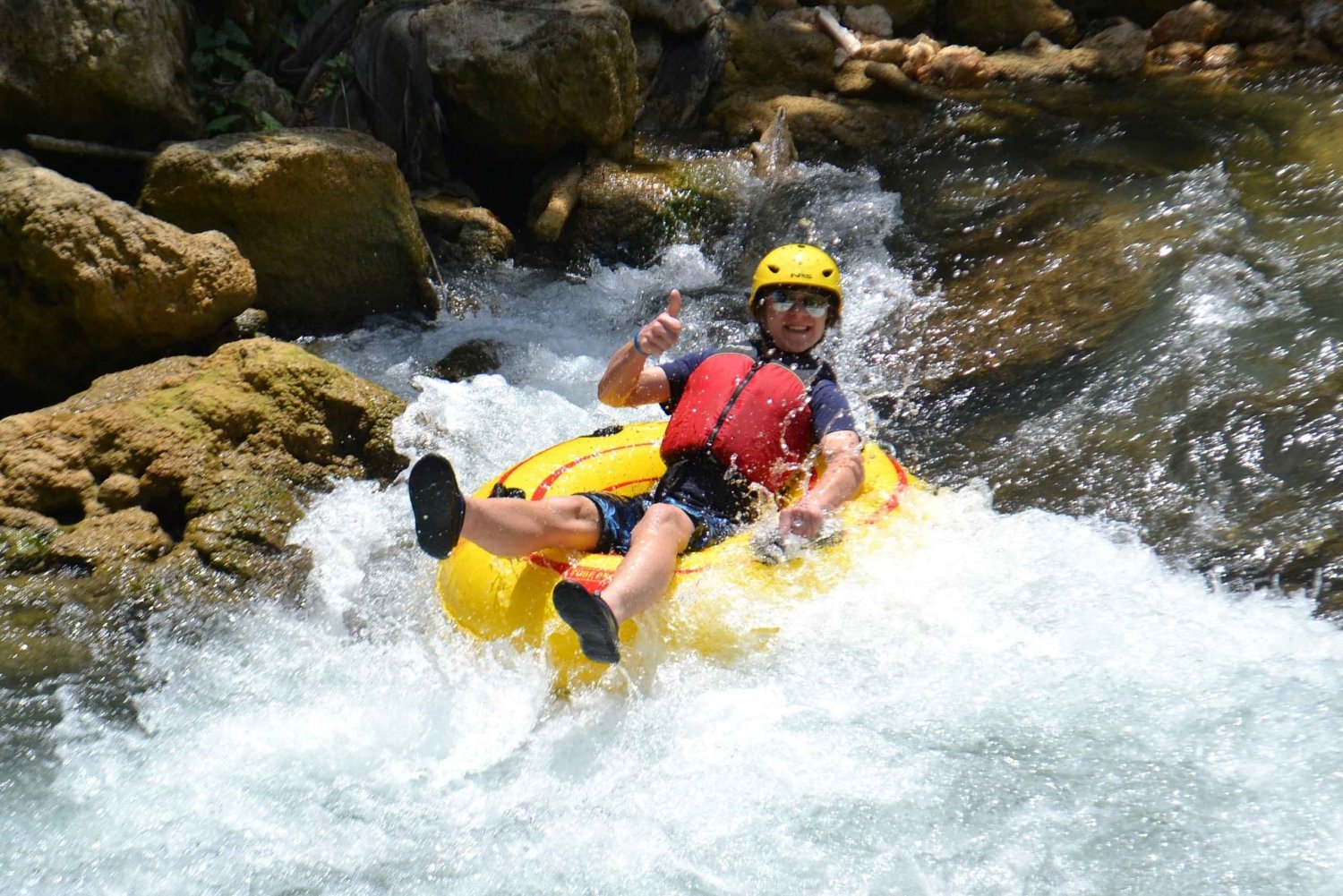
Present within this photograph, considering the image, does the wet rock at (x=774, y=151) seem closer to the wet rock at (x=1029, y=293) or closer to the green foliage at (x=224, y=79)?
the wet rock at (x=1029, y=293)

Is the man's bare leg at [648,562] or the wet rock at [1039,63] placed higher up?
the wet rock at [1039,63]

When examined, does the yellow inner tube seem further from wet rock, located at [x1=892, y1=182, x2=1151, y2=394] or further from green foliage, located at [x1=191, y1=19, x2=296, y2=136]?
green foliage, located at [x1=191, y1=19, x2=296, y2=136]

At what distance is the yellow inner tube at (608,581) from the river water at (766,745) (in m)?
0.07

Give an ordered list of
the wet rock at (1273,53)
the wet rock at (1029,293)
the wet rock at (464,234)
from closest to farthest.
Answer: the wet rock at (1029,293) < the wet rock at (464,234) < the wet rock at (1273,53)

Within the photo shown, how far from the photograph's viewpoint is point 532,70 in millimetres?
7586

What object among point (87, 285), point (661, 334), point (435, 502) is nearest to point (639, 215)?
point (87, 285)

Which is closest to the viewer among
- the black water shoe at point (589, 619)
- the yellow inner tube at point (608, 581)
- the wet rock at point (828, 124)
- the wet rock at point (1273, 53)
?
the black water shoe at point (589, 619)

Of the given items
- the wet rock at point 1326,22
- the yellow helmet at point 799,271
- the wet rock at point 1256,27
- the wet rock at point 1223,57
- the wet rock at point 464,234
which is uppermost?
the wet rock at point 1326,22

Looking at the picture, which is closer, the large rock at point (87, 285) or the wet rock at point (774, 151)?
the large rock at point (87, 285)

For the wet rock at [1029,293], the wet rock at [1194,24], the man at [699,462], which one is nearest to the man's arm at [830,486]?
the man at [699,462]

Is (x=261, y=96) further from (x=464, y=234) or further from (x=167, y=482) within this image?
(x=167, y=482)

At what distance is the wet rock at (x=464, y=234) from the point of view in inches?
292

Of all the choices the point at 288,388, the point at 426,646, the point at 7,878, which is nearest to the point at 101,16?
the point at 288,388

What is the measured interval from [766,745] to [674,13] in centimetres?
706
